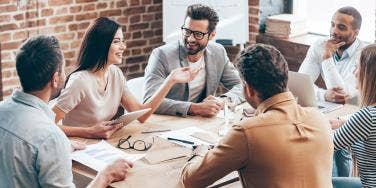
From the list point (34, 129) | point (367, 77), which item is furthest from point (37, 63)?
point (367, 77)

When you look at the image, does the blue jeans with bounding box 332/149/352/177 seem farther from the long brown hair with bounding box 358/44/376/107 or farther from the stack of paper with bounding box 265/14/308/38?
the stack of paper with bounding box 265/14/308/38

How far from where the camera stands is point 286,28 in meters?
5.41

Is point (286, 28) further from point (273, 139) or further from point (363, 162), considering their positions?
point (273, 139)

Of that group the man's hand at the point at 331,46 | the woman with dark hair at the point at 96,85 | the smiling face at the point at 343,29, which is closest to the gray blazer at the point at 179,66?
the woman with dark hair at the point at 96,85

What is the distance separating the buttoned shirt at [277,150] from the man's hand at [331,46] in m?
1.85

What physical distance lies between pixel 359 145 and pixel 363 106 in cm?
18

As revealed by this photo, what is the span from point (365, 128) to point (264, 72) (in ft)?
2.43

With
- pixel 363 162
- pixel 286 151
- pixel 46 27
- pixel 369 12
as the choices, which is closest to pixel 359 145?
pixel 363 162

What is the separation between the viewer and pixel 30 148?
2420mm

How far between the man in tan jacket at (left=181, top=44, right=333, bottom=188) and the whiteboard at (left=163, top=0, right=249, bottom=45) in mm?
2957

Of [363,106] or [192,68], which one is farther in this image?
[192,68]

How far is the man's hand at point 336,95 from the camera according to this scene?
3984mm

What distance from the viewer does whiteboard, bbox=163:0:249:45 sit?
214 inches

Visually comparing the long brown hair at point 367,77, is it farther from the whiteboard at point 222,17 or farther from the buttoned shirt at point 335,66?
the whiteboard at point 222,17
